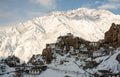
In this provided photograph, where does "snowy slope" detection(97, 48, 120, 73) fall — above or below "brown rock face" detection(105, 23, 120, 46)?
below

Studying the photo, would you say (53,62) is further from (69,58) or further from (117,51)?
(117,51)

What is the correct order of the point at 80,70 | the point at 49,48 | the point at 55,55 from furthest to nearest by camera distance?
the point at 49,48
the point at 55,55
the point at 80,70

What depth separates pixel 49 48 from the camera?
402ft

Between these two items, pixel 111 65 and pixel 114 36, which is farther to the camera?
pixel 114 36

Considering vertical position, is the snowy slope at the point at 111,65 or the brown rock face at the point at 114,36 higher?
the brown rock face at the point at 114,36

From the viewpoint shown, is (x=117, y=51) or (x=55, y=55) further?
→ (x=55, y=55)

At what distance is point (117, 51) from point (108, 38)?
16.6 meters

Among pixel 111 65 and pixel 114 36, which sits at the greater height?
pixel 114 36

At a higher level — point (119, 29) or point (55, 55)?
point (119, 29)

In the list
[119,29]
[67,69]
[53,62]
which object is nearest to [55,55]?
[53,62]

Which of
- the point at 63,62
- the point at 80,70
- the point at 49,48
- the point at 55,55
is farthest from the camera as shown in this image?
the point at 49,48

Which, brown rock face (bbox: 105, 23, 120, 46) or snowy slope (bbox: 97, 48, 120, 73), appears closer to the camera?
snowy slope (bbox: 97, 48, 120, 73)

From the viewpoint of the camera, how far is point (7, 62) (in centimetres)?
12025

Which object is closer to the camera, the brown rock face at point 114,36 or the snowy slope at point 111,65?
the snowy slope at point 111,65
